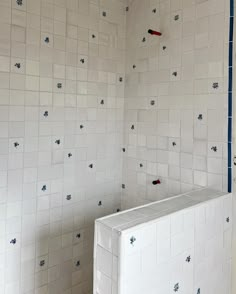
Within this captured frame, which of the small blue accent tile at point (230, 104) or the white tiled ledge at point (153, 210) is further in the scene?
the small blue accent tile at point (230, 104)

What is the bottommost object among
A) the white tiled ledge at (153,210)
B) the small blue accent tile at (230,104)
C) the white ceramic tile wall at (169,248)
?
the white ceramic tile wall at (169,248)

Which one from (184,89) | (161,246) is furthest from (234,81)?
(161,246)

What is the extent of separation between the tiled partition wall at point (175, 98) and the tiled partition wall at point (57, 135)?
0.09m

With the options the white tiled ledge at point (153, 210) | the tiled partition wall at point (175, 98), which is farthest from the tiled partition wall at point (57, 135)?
the white tiled ledge at point (153, 210)

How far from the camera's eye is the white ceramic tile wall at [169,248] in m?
0.74

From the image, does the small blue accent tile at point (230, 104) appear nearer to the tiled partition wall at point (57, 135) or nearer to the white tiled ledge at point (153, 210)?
the white tiled ledge at point (153, 210)

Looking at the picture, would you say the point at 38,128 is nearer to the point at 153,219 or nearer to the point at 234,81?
the point at 153,219

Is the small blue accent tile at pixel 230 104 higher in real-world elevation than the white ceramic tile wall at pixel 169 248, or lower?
higher

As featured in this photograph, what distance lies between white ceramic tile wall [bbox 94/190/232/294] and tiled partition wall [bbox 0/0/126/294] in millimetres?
484

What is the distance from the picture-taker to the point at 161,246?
81 cm

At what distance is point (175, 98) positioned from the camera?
1234 mm

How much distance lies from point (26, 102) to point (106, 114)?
0.41m

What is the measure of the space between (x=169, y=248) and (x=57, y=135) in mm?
661

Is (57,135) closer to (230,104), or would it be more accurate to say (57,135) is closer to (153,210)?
(153,210)
